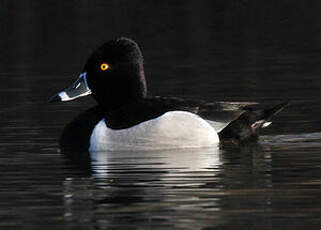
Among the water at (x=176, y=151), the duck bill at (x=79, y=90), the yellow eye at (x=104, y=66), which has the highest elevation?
the yellow eye at (x=104, y=66)

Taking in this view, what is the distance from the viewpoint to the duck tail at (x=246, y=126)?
1333cm

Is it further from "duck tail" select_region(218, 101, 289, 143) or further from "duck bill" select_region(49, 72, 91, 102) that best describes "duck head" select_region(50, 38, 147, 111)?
"duck tail" select_region(218, 101, 289, 143)

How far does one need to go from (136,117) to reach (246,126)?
1.10 metres

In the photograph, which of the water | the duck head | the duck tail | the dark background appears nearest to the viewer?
the water

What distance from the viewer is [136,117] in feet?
42.8

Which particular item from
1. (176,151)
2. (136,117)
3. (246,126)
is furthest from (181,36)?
(176,151)

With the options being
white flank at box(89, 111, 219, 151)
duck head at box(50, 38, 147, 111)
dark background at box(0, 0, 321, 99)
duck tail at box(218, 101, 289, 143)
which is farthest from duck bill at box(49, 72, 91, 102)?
dark background at box(0, 0, 321, 99)

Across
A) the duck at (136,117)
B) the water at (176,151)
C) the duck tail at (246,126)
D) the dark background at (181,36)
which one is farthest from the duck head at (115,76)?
the dark background at (181,36)

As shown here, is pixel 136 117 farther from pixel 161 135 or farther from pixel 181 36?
pixel 181 36

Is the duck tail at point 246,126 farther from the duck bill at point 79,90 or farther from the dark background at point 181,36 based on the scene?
the dark background at point 181,36

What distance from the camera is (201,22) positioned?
27.1 metres

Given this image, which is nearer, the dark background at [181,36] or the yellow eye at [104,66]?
the yellow eye at [104,66]

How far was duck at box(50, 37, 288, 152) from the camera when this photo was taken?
1302cm

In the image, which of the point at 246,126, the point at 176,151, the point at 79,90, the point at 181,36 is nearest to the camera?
the point at 176,151
